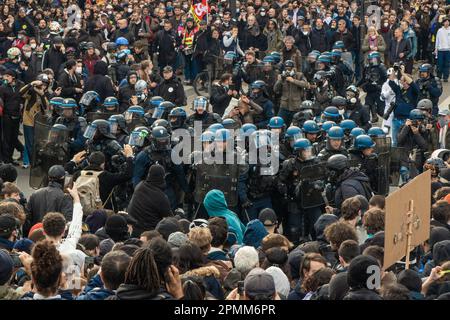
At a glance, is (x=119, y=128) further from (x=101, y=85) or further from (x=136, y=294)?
(x=136, y=294)

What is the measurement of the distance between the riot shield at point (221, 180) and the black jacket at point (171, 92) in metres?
5.30

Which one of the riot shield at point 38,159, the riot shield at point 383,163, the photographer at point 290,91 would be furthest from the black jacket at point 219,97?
the riot shield at point 383,163

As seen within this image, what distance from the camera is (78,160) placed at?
51.3ft

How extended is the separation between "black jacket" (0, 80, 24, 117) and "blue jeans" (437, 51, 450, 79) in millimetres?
10282

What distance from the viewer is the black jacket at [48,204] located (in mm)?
13531

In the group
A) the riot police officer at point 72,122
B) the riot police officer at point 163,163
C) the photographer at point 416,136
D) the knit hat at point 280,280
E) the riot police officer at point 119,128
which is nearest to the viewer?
the knit hat at point 280,280

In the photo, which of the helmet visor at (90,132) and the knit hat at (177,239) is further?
the helmet visor at (90,132)

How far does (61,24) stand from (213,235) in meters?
18.3

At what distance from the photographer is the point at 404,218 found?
386 inches

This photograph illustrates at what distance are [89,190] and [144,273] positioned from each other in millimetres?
6692

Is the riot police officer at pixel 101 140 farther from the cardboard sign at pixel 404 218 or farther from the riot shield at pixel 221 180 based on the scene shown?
the cardboard sign at pixel 404 218

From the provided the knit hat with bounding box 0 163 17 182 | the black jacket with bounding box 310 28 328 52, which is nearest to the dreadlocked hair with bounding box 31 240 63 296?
the knit hat with bounding box 0 163 17 182
